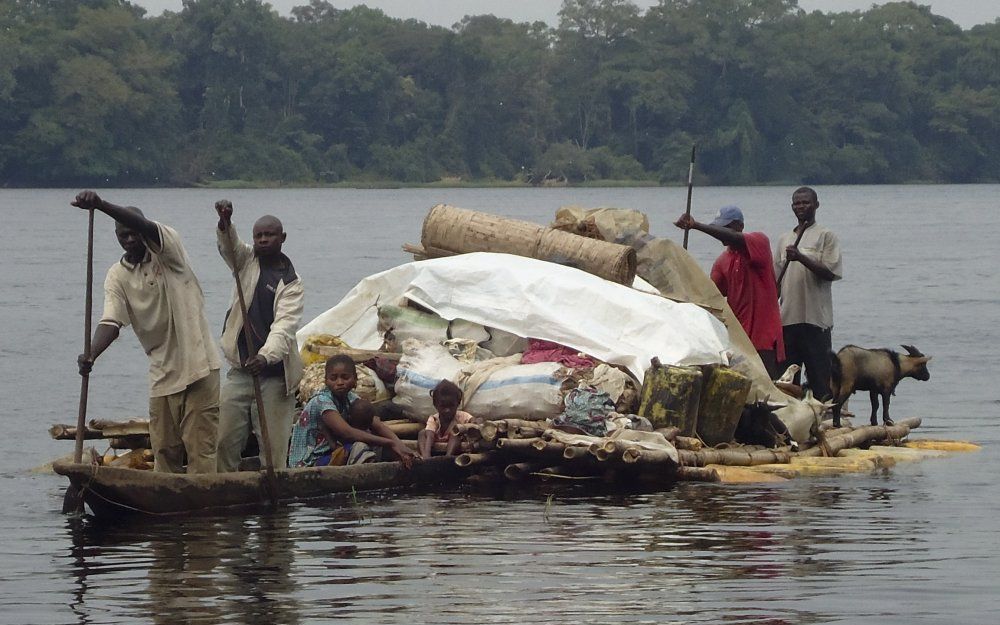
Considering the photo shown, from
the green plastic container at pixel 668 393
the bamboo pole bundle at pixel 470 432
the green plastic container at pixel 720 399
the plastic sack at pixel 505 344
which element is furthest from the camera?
the plastic sack at pixel 505 344

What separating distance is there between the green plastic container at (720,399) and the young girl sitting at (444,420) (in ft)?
5.19

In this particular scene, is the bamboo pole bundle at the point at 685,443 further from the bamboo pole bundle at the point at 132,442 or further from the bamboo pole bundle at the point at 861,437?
the bamboo pole bundle at the point at 132,442

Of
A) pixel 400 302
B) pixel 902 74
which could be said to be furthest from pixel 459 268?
pixel 902 74

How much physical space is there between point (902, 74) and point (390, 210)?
3665 cm

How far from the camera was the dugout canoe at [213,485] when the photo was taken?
10211mm

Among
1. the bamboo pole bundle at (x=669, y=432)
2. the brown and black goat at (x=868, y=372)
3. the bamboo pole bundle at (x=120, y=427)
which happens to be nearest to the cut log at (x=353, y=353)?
the bamboo pole bundle at (x=120, y=427)

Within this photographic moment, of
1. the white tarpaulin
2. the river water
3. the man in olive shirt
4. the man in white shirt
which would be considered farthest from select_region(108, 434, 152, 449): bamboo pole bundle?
the man in white shirt

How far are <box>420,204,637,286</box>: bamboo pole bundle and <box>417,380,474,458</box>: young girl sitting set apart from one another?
6.12 ft

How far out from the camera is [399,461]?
1144 centimetres

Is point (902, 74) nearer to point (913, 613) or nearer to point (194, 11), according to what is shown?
point (194, 11)

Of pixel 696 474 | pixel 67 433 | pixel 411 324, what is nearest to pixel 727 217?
pixel 696 474

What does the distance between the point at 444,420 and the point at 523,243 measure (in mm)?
2219

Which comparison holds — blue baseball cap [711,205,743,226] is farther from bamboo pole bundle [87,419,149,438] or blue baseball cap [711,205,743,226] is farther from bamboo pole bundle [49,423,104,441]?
bamboo pole bundle [49,423,104,441]

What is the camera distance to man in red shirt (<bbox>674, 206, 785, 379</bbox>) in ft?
42.3
